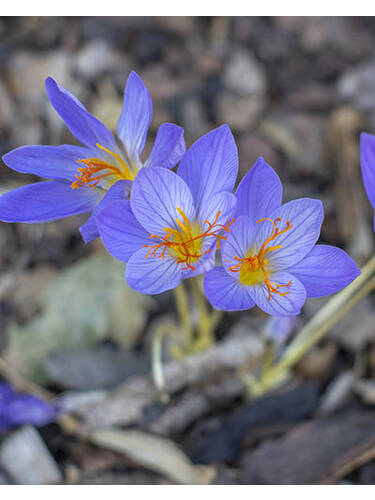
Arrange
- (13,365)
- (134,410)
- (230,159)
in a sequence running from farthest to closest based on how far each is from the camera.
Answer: (13,365)
(134,410)
(230,159)

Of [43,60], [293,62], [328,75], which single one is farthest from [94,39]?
[328,75]

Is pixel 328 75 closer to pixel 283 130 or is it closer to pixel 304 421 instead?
pixel 283 130

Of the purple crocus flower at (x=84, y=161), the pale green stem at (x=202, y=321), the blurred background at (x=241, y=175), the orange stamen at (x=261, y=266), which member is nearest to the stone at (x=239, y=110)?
the blurred background at (x=241, y=175)

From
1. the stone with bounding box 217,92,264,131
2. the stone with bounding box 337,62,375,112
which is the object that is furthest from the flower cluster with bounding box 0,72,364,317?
the stone with bounding box 337,62,375,112

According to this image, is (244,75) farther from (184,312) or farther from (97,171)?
(97,171)

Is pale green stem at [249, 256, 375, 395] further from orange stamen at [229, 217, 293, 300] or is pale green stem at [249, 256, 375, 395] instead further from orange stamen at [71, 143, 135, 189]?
orange stamen at [71, 143, 135, 189]
